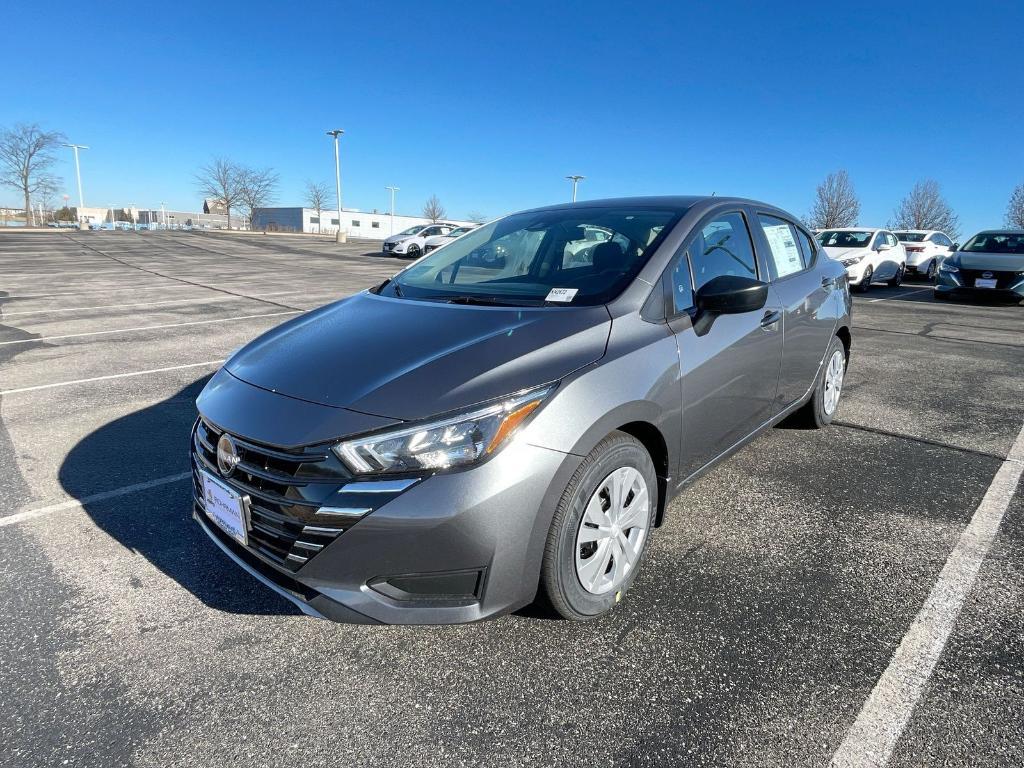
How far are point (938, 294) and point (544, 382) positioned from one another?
1496 cm

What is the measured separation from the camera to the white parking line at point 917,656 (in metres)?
1.81

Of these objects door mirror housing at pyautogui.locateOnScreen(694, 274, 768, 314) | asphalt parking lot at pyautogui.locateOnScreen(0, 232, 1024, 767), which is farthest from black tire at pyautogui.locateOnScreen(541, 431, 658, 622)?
door mirror housing at pyautogui.locateOnScreen(694, 274, 768, 314)

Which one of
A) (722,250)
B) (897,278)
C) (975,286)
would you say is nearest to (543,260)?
(722,250)

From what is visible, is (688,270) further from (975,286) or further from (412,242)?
(412,242)

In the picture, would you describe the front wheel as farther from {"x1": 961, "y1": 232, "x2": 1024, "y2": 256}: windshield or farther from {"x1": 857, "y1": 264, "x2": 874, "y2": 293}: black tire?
{"x1": 961, "y1": 232, "x2": 1024, "y2": 256}: windshield

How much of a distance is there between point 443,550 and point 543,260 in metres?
1.79

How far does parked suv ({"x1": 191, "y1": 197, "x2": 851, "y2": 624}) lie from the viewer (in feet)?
6.35

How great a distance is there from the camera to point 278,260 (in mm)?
23875

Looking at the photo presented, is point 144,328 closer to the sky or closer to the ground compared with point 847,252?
closer to the ground

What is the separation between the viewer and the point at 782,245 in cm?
395

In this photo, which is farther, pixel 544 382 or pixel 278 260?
pixel 278 260

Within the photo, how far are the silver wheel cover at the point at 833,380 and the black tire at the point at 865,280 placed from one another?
12094 mm

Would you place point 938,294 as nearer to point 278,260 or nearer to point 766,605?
point 766,605

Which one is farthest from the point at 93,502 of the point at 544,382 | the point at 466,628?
the point at 544,382
